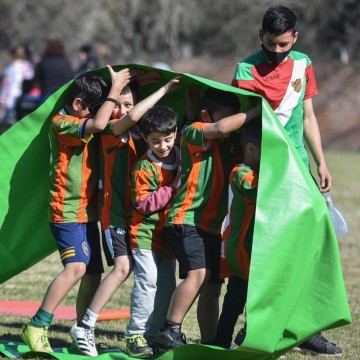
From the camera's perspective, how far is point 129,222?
5395mm

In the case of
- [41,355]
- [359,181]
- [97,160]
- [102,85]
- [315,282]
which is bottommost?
[359,181]

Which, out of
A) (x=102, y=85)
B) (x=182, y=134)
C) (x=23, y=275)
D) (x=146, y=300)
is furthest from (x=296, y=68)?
(x=23, y=275)

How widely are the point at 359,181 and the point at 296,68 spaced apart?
36.1 ft

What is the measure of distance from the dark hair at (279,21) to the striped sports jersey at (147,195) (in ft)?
3.08

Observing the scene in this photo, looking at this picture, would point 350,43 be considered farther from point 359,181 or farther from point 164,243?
point 164,243

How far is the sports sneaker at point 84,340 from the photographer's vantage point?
531cm

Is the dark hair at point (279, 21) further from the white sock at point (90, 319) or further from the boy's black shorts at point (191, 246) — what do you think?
the white sock at point (90, 319)

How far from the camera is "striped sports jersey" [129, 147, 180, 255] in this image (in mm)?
5305

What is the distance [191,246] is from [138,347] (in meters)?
0.65

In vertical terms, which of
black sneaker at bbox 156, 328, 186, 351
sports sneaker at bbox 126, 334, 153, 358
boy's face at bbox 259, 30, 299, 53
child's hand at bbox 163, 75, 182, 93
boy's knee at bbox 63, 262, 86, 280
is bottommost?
sports sneaker at bbox 126, 334, 153, 358

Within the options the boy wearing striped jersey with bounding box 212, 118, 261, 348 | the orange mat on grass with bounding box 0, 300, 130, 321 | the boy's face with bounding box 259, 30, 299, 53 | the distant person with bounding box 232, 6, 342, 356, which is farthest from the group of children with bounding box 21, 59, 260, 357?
the orange mat on grass with bounding box 0, 300, 130, 321

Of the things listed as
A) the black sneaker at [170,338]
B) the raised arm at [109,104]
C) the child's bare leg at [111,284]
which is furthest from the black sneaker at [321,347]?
the raised arm at [109,104]

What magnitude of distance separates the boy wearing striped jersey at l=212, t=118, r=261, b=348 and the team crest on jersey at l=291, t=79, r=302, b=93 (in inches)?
19.5

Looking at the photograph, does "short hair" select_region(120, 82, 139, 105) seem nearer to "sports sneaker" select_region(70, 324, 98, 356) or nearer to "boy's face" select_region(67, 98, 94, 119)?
"boy's face" select_region(67, 98, 94, 119)
